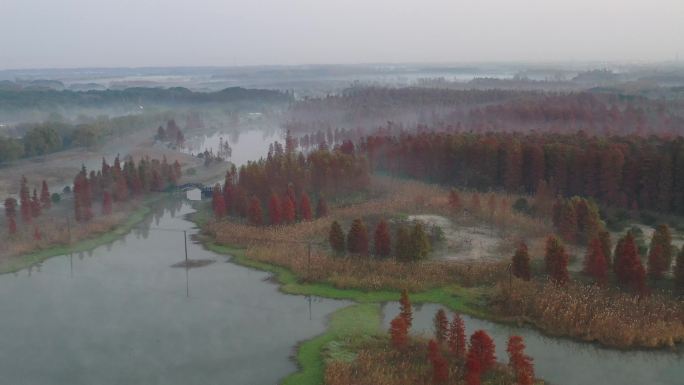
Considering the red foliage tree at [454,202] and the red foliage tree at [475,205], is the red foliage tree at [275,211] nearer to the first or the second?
the red foliage tree at [454,202]

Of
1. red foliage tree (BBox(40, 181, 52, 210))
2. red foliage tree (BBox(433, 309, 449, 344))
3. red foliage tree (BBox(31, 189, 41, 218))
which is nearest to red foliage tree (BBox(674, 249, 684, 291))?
red foliage tree (BBox(433, 309, 449, 344))

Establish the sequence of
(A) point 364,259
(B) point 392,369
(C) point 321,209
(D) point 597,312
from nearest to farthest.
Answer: (B) point 392,369 < (D) point 597,312 < (A) point 364,259 < (C) point 321,209

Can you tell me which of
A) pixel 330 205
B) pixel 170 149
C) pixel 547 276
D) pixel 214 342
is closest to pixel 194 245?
pixel 330 205

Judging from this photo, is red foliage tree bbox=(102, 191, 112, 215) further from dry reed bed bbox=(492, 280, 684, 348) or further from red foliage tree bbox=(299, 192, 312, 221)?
dry reed bed bbox=(492, 280, 684, 348)

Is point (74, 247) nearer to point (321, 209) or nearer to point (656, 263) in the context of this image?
point (321, 209)

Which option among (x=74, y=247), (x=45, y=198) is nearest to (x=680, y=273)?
(x=74, y=247)

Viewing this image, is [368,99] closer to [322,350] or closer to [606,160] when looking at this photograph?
[606,160]
